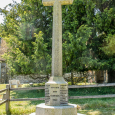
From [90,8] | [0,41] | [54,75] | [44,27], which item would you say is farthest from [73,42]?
[0,41]

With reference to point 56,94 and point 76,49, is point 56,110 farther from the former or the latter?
point 76,49

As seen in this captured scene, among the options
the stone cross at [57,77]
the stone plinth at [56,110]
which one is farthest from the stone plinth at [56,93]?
the stone plinth at [56,110]

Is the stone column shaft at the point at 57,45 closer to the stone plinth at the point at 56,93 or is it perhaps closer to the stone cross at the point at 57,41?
the stone cross at the point at 57,41

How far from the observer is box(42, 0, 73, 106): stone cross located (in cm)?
388

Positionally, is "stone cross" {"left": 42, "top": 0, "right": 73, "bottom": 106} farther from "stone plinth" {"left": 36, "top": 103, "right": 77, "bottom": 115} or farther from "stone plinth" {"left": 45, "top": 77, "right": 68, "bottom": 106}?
"stone plinth" {"left": 36, "top": 103, "right": 77, "bottom": 115}

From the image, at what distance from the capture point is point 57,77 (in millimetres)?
4070

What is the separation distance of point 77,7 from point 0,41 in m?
14.6

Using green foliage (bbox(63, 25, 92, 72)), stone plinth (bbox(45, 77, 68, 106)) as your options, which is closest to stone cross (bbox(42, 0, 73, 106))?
stone plinth (bbox(45, 77, 68, 106))

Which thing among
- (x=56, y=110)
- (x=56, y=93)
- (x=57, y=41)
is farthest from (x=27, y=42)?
(x=56, y=110)

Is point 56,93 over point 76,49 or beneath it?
beneath

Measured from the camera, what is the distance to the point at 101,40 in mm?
9633

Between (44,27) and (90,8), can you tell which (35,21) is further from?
(90,8)

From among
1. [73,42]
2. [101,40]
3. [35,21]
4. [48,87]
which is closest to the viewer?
[48,87]

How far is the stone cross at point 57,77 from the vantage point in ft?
12.7
